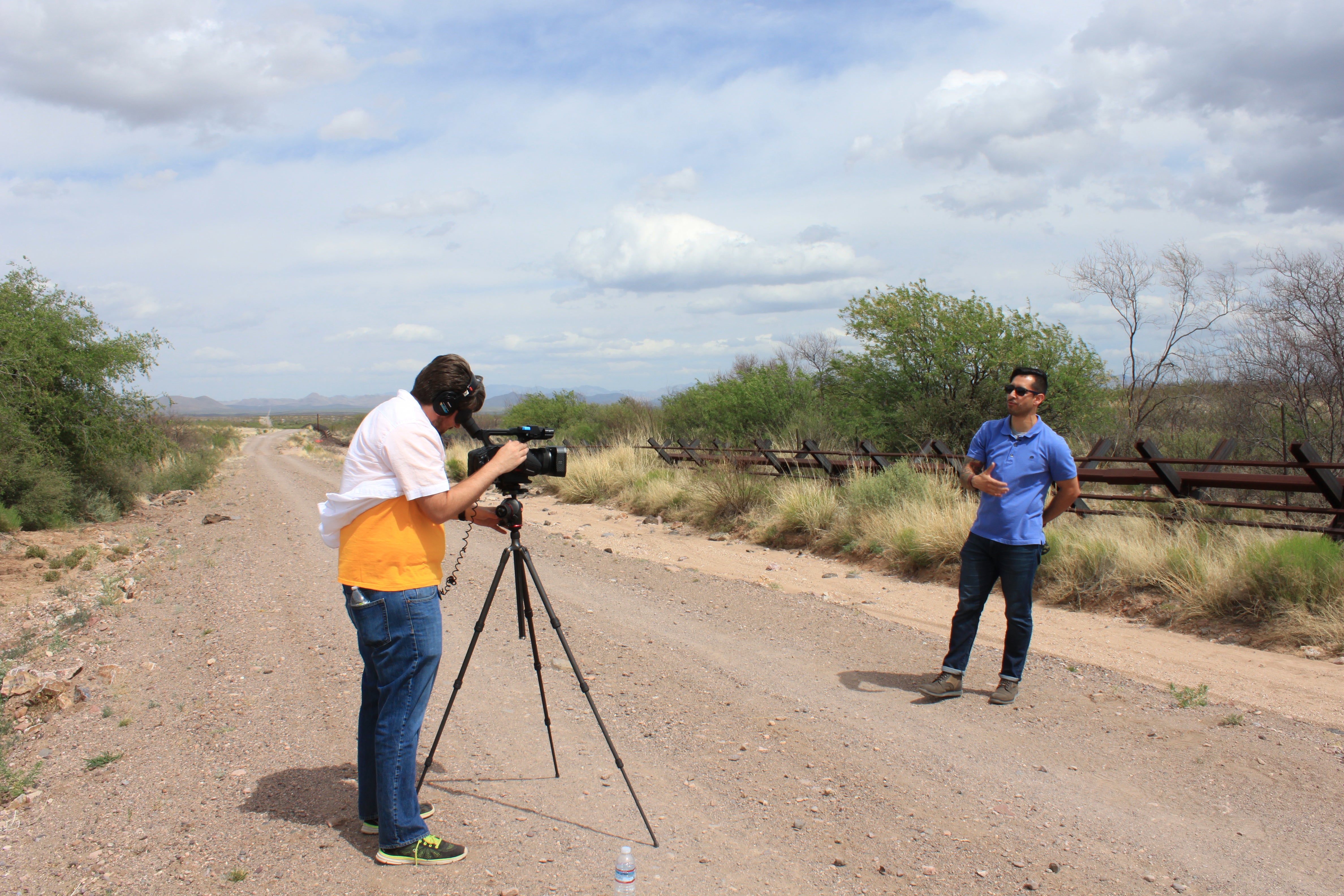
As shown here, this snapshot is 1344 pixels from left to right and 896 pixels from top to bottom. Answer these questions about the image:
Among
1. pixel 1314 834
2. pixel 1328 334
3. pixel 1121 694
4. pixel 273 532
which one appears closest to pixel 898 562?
pixel 1121 694

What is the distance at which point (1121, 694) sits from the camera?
16.7 feet

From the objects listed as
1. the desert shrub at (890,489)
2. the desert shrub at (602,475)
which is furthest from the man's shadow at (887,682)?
the desert shrub at (602,475)

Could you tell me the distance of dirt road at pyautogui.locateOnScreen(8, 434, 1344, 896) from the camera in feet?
10.3

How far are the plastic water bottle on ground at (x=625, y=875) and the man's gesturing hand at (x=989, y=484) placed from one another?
3.14 m

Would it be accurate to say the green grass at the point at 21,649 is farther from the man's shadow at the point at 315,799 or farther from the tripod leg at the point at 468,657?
the tripod leg at the point at 468,657

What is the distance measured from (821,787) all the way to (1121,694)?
7.96ft

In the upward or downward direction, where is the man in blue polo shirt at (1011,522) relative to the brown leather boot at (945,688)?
upward

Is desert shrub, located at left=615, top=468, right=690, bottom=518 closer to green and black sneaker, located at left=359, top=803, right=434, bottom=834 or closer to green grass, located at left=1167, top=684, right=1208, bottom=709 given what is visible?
green grass, located at left=1167, top=684, right=1208, bottom=709

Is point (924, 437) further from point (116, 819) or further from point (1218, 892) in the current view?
point (116, 819)

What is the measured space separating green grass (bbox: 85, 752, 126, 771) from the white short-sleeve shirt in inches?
94.4

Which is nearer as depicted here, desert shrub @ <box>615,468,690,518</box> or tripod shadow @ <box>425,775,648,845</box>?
tripod shadow @ <box>425,775,648,845</box>

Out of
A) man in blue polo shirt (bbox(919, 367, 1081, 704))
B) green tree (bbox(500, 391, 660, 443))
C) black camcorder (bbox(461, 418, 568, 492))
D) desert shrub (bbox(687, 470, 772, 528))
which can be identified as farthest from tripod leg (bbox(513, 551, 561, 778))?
green tree (bbox(500, 391, 660, 443))

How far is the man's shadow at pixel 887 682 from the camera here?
5.23 m

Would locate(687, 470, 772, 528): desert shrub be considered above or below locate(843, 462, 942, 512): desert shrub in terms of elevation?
below
